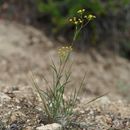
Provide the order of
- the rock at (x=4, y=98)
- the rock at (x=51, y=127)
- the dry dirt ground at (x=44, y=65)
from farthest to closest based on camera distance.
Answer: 1. the dry dirt ground at (x=44, y=65)
2. the rock at (x=4, y=98)
3. the rock at (x=51, y=127)

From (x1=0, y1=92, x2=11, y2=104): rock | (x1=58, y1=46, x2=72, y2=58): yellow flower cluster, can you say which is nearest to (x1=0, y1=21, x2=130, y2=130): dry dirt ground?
(x1=0, y1=92, x2=11, y2=104): rock

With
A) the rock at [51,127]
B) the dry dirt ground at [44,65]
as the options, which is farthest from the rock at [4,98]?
the dry dirt ground at [44,65]

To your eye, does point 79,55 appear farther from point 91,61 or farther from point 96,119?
point 96,119

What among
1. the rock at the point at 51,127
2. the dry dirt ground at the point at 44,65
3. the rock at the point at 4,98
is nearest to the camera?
the rock at the point at 51,127

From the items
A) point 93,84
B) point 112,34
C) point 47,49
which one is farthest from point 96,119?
point 112,34

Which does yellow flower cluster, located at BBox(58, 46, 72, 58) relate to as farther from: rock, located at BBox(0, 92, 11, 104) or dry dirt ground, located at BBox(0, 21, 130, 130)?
dry dirt ground, located at BBox(0, 21, 130, 130)

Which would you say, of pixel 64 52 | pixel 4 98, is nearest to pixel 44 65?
pixel 4 98

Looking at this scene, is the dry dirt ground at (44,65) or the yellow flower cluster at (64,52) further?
the dry dirt ground at (44,65)

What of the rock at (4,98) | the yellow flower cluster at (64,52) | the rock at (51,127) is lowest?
the rock at (51,127)

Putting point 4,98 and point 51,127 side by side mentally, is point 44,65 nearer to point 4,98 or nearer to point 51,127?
point 4,98

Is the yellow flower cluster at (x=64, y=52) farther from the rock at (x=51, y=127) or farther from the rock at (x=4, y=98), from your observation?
the rock at (x=4, y=98)

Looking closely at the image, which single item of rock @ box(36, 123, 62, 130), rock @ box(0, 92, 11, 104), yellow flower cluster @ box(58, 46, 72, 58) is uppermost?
yellow flower cluster @ box(58, 46, 72, 58)
